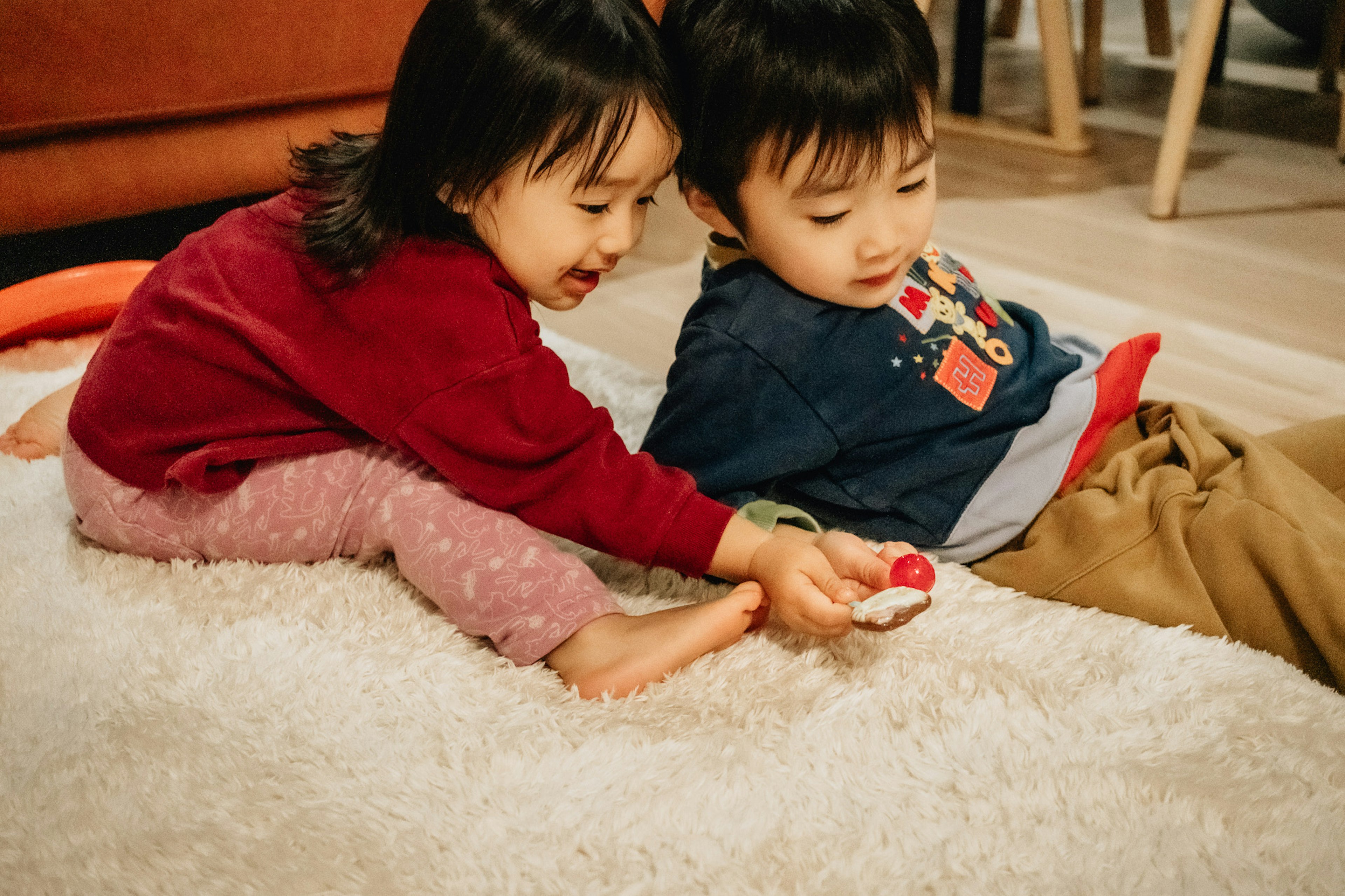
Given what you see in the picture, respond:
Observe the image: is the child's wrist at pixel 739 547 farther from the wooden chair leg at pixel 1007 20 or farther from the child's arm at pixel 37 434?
the wooden chair leg at pixel 1007 20

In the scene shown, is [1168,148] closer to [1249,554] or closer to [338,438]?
[1249,554]

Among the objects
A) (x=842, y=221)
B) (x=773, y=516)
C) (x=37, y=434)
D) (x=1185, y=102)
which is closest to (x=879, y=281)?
(x=842, y=221)

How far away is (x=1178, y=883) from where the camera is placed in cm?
50

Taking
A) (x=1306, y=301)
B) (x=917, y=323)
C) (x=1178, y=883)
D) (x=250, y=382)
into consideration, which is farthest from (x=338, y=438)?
(x=1306, y=301)

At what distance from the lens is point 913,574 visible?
2.14 ft

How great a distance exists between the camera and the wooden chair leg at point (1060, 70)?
194 centimetres

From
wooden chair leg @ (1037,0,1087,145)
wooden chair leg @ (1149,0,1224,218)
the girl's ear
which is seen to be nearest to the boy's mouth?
the girl's ear

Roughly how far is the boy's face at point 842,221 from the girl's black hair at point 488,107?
3.6 inches

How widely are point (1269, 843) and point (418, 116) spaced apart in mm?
611

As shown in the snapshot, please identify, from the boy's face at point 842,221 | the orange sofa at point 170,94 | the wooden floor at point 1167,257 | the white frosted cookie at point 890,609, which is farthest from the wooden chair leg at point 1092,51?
the white frosted cookie at point 890,609

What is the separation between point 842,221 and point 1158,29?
2406 millimetres

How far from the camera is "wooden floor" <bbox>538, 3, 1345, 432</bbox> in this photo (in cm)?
116

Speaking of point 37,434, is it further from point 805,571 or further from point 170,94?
point 805,571

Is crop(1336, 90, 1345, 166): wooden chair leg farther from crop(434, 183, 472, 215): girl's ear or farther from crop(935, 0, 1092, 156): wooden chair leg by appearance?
crop(434, 183, 472, 215): girl's ear
